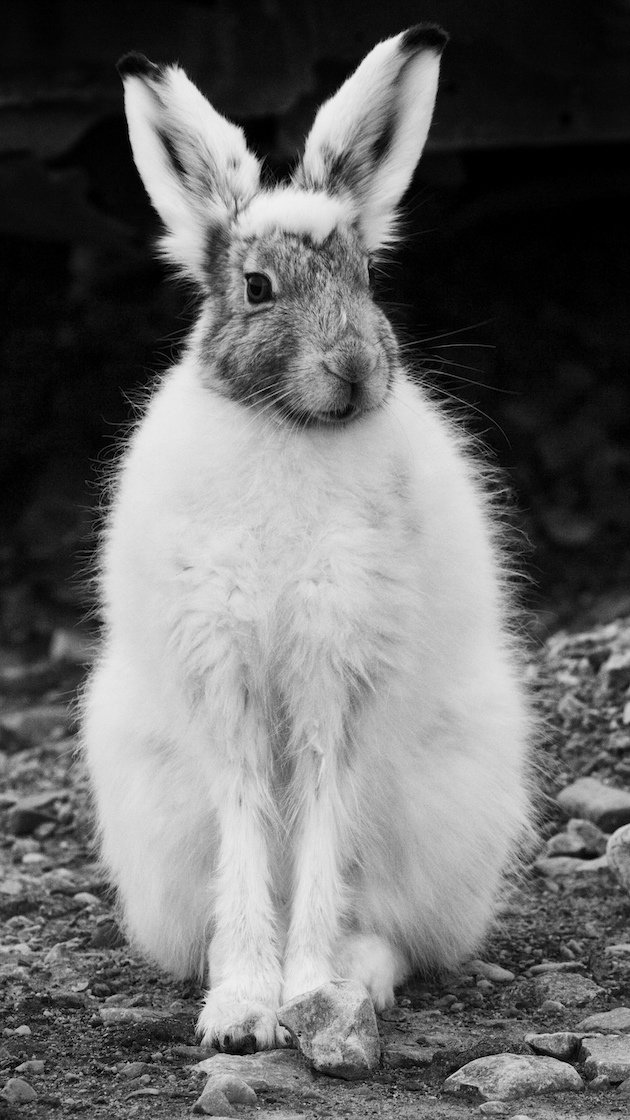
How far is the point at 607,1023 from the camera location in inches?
152

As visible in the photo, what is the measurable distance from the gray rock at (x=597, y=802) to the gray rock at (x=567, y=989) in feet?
4.19

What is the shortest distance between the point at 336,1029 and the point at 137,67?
8.57 feet

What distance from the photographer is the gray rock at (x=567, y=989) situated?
4.11 meters

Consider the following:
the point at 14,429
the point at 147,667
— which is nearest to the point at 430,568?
the point at 147,667

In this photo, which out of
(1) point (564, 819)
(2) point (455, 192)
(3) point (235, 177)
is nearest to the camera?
(3) point (235, 177)

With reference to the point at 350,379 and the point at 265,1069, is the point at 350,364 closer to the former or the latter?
the point at 350,379

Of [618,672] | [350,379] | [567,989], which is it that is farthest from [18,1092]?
[618,672]

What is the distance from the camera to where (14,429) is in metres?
9.67

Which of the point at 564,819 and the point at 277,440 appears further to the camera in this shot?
the point at 564,819

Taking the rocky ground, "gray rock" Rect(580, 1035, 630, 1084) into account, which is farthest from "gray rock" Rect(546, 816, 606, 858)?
"gray rock" Rect(580, 1035, 630, 1084)

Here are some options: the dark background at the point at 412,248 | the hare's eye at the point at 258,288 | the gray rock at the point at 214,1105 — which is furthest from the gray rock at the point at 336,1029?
the dark background at the point at 412,248

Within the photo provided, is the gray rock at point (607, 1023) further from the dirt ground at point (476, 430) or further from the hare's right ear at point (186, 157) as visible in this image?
the hare's right ear at point (186, 157)

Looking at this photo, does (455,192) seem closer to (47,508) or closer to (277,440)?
(47,508)

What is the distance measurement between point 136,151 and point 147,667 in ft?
4.82
